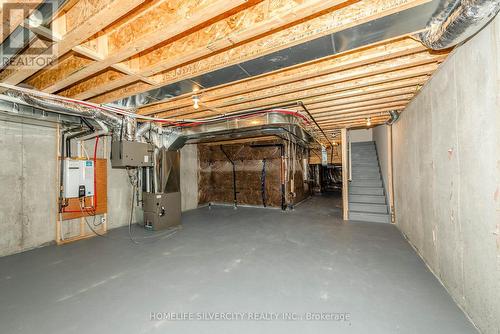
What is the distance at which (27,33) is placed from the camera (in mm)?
1513

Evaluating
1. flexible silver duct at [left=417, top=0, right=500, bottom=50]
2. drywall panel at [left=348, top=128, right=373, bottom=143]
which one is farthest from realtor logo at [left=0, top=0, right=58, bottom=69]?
drywall panel at [left=348, top=128, right=373, bottom=143]

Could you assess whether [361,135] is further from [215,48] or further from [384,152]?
[215,48]

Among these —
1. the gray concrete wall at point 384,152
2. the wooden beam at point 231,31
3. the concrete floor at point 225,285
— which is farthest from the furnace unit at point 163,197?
the gray concrete wall at point 384,152

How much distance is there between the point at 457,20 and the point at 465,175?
45.2 inches

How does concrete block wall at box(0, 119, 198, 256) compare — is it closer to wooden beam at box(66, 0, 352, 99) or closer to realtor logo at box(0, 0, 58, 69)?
realtor logo at box(0, 0, 58, 69)

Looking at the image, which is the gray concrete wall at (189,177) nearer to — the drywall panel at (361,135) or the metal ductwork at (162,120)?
the metal ductwork at (162,120)

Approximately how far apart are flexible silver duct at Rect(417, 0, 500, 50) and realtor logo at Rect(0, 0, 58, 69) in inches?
90.1

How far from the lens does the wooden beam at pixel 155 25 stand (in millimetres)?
1294

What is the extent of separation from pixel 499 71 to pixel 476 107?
0.30m

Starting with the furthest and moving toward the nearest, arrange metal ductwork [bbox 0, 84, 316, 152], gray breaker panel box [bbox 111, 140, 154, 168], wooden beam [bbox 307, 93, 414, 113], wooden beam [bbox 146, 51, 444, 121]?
gray breaker panel box [bbox 111, 140, 154, 168], wooden beam [bbox 307, 93, 414, 113], metal ductwork [bbox 0, 84, 316, 152], wooden beam [bbox 146, 51, 444, 121]

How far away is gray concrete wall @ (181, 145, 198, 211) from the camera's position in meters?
6.30

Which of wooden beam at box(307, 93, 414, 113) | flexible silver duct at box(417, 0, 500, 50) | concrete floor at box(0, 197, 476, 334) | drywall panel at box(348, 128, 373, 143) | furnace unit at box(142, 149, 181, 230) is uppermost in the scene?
drywall panel at box(348, 128, 373, 143)

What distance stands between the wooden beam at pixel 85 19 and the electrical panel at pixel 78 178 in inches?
102

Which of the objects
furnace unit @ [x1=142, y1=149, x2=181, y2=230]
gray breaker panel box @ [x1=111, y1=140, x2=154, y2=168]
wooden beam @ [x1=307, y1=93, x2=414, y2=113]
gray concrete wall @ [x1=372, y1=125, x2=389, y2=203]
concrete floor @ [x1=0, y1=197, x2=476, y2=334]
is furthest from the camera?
gray concrete wall @ [x1=372, y1=125, x2=389, y2=203]
